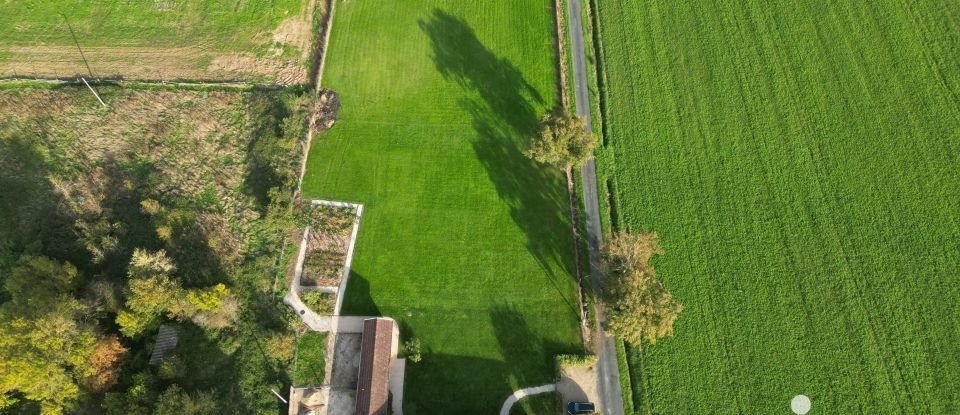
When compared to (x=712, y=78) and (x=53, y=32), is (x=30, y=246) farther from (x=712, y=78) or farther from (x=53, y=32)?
(x=712, y=78)

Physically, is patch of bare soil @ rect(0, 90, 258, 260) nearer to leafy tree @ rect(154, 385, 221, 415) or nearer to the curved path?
leafy tree @ rect(154, 385, 221, 415)

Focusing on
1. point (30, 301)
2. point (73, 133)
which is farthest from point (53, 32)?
point (30, 301)

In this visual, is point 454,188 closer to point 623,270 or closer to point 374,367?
point 623,270

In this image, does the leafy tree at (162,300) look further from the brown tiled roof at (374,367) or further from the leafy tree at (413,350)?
the leafy tree at (413,350)

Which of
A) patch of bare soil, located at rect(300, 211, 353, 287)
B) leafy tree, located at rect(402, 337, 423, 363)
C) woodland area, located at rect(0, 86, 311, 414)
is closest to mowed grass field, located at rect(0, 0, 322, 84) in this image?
woodland area, located at rect(0, 86, 311, 414)

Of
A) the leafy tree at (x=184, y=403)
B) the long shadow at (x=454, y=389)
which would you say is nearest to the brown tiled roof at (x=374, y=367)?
the long shadow at (x=454, y=389)

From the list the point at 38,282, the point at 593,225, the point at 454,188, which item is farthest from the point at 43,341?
the point at 593,225
